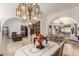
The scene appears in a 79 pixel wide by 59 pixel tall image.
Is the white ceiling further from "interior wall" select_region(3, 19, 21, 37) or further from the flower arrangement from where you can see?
the flower arrangement

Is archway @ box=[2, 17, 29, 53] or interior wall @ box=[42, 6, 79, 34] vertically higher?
interior wall @ box=[42, 6, 79, 34]

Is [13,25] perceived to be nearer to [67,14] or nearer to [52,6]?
[52,6]

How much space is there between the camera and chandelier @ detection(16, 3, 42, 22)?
244 cm

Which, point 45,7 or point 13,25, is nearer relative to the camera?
point 13,25

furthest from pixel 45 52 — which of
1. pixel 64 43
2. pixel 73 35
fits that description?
pixel 73 35

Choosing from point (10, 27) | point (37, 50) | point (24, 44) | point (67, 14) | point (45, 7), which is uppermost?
point (45, 7)

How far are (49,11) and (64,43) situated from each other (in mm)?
690

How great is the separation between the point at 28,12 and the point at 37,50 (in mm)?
752

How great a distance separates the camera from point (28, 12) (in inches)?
96.0

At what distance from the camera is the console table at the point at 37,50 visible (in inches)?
97.6

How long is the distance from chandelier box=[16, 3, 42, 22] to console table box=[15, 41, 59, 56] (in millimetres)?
508

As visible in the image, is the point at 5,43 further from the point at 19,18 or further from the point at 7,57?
the point at 19,18

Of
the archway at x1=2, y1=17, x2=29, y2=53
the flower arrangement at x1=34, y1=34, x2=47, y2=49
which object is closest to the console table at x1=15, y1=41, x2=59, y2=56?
the flower arrangement at x1=34, y1=34, x2=47, y2=49

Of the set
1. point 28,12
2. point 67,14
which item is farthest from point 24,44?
point 67,14
